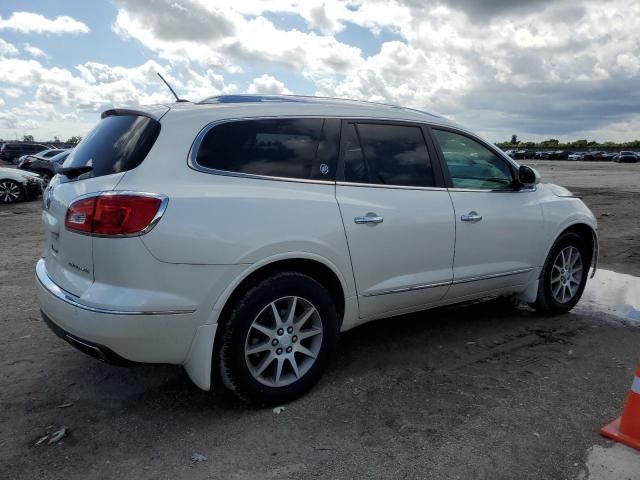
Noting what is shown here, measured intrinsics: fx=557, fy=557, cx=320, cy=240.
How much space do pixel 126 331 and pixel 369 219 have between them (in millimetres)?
1644

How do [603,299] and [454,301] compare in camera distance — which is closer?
[454,301]

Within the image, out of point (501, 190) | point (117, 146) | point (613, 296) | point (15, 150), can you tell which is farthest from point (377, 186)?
point (15, 150)

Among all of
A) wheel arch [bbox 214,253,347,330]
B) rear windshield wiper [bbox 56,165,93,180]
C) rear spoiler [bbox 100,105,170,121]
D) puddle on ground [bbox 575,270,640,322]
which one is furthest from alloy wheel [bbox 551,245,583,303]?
rear windshield wiper [bbox 56,165,93,180]

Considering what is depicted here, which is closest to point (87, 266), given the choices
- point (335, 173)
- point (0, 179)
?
point (335, 173)

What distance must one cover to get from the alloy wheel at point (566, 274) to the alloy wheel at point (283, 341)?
2.74 meters

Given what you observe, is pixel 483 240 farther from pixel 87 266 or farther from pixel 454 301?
pixel 87 266

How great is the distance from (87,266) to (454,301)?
2775mm

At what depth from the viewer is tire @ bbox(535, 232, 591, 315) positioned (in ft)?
16.7

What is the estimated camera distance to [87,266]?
300 centimetres

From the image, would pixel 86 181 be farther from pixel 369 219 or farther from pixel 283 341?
pixel 369 219

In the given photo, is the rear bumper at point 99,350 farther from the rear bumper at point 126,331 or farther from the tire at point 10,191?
the tire at point 10,191

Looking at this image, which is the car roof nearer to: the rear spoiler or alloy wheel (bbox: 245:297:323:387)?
the rear spoiler

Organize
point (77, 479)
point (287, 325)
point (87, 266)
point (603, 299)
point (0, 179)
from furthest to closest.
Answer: point (0, 179)
point (603, 299)
point (287, 325)
point (87, 266)
point (77, 479)

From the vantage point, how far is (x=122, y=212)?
9.43ft
